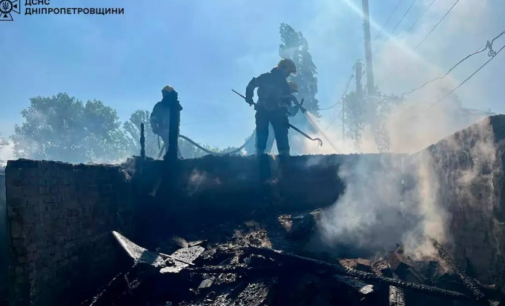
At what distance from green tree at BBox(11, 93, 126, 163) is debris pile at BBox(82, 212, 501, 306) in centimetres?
4370

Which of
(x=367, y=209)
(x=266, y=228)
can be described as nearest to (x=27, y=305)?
(x=266, y=228)

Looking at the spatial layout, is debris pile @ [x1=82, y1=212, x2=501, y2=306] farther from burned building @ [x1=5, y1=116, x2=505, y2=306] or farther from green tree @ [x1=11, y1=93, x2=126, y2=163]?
green tree @ [x1=11, y1=93, x2=126, y2=163]

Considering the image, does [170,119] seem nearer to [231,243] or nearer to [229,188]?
[229,188]

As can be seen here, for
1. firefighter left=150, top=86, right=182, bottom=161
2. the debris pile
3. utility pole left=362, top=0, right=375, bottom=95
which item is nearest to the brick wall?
the debris pile

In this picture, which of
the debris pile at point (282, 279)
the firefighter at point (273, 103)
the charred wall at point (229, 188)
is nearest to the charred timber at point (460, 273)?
the debris pile at point (282, 279)

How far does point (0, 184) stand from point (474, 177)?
9.21 meters

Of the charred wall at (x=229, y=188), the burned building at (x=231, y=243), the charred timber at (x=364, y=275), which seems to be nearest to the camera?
the charred timber at (x=364, y=275)

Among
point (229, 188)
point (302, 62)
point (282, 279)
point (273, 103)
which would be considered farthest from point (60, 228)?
point (302, 62)

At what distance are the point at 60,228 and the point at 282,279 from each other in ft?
11.7

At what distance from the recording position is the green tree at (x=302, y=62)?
39.6m

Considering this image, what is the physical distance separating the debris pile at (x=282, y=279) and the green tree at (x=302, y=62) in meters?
34.9

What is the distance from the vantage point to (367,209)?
764 centimetres

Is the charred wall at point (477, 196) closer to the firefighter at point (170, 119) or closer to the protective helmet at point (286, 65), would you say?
the protective helmet at point (286, 65)

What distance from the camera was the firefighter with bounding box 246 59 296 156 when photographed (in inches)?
382
